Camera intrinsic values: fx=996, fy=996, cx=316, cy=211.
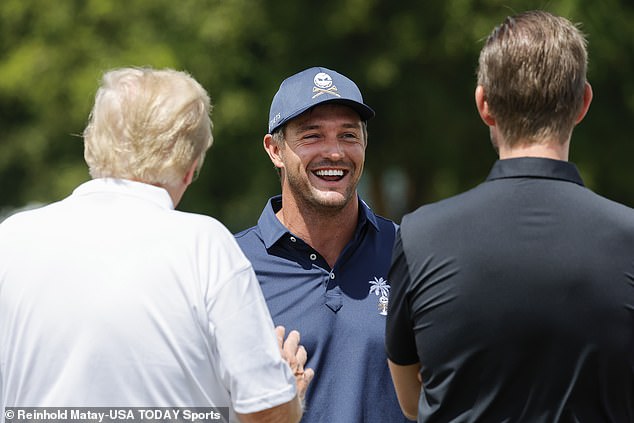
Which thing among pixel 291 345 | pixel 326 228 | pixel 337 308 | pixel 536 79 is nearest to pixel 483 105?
pixel 536 79

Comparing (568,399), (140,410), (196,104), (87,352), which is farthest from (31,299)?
(568,399)

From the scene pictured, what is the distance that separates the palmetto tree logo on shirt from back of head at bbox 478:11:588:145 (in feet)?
4.01

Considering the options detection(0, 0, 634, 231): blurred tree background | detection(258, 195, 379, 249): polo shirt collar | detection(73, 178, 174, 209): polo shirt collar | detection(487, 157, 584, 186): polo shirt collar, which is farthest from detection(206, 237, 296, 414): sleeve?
detection(0, 0, 634, 231): blurred tree background

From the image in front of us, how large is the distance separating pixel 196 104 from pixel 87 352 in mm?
763

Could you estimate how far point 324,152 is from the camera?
3936 millimetres

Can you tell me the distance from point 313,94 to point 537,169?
1.47 metres

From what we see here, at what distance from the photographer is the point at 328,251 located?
3.96 metres

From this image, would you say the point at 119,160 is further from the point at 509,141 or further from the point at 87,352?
the point at 509,141

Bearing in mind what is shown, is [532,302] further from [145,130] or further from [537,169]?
[145,130]

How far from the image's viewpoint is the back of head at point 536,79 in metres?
2.59

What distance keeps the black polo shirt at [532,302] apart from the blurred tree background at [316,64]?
919cm

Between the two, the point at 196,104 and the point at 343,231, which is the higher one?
the point at 196,104

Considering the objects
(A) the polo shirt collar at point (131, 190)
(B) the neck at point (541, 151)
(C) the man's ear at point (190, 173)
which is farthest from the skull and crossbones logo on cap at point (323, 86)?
(B) the neck at point (541, 151)

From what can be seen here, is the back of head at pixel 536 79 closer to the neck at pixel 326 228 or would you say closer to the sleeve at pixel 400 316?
the sleeve at pixel 400 316
